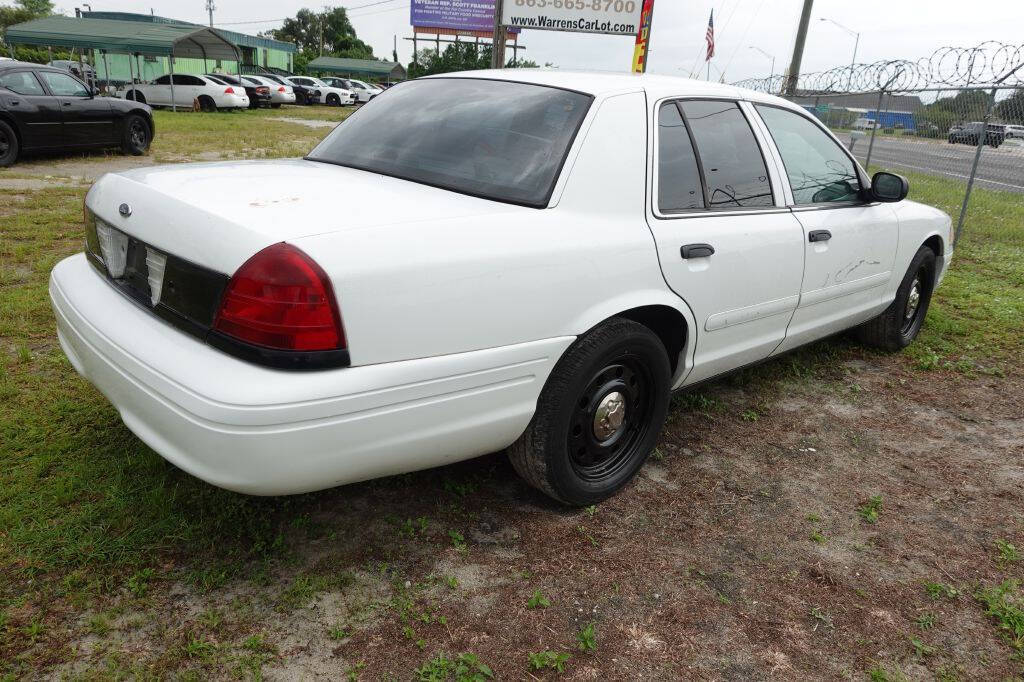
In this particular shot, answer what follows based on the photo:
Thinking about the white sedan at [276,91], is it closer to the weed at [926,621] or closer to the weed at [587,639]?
the weed at [587,639]

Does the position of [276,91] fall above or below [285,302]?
above

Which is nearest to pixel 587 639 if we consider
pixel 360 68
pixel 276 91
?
pixel 276 91

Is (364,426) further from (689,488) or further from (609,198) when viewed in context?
(689,488)

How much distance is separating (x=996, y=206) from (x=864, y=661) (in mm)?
12313

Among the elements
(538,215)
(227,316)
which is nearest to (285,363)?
(227,316)

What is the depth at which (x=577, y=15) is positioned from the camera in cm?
997

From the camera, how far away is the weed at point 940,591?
250 cm

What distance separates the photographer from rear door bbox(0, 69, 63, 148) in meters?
9.93

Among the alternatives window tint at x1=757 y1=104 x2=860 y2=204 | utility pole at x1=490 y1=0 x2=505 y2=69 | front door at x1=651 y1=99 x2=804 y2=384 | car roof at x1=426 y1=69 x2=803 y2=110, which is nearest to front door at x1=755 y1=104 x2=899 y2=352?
window tint at x1=757 y1=104 x2=860 y2=204

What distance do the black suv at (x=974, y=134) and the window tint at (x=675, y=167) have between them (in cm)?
656

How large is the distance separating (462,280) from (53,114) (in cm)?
1088

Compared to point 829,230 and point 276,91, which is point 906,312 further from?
point 276,91

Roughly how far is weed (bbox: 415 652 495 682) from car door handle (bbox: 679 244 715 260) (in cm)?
161

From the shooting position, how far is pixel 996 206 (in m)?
12.0
